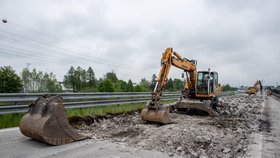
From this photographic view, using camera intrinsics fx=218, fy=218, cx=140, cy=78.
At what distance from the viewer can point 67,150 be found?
4.68 metres

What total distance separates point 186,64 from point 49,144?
8040 mm

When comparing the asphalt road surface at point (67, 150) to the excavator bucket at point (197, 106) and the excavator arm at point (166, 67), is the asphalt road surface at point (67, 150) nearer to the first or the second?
the excavator arm at point (166, 67)

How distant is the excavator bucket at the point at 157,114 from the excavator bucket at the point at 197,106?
361 cm

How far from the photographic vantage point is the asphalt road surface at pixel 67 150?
436cm

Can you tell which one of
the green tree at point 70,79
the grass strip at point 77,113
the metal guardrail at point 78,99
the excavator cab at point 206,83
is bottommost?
the grass strip at point 77,113

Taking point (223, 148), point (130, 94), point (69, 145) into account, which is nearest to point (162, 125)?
point (223, 148)

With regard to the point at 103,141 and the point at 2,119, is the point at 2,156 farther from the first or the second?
the point at 2,119

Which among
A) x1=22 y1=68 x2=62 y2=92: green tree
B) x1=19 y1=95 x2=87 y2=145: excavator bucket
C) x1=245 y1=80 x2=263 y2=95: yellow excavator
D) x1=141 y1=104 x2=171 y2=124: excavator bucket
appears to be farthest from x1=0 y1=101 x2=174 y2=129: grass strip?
x1=22 y1=68 x2=62 y2=92: green tree

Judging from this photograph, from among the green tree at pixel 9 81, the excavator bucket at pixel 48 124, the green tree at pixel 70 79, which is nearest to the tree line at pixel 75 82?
the green tree at pixel 70 79

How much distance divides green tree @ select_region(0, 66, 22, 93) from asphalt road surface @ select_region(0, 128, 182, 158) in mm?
21932

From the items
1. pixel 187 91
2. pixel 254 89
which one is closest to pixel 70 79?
pixel 254 89

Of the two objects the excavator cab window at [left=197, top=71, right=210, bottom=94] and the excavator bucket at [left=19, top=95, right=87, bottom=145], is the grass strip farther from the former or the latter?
the excavator cab window at [left=197, top=71, right=210, bottom=94]

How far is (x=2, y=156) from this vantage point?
13.6 ft

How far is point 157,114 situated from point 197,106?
3998 mm
